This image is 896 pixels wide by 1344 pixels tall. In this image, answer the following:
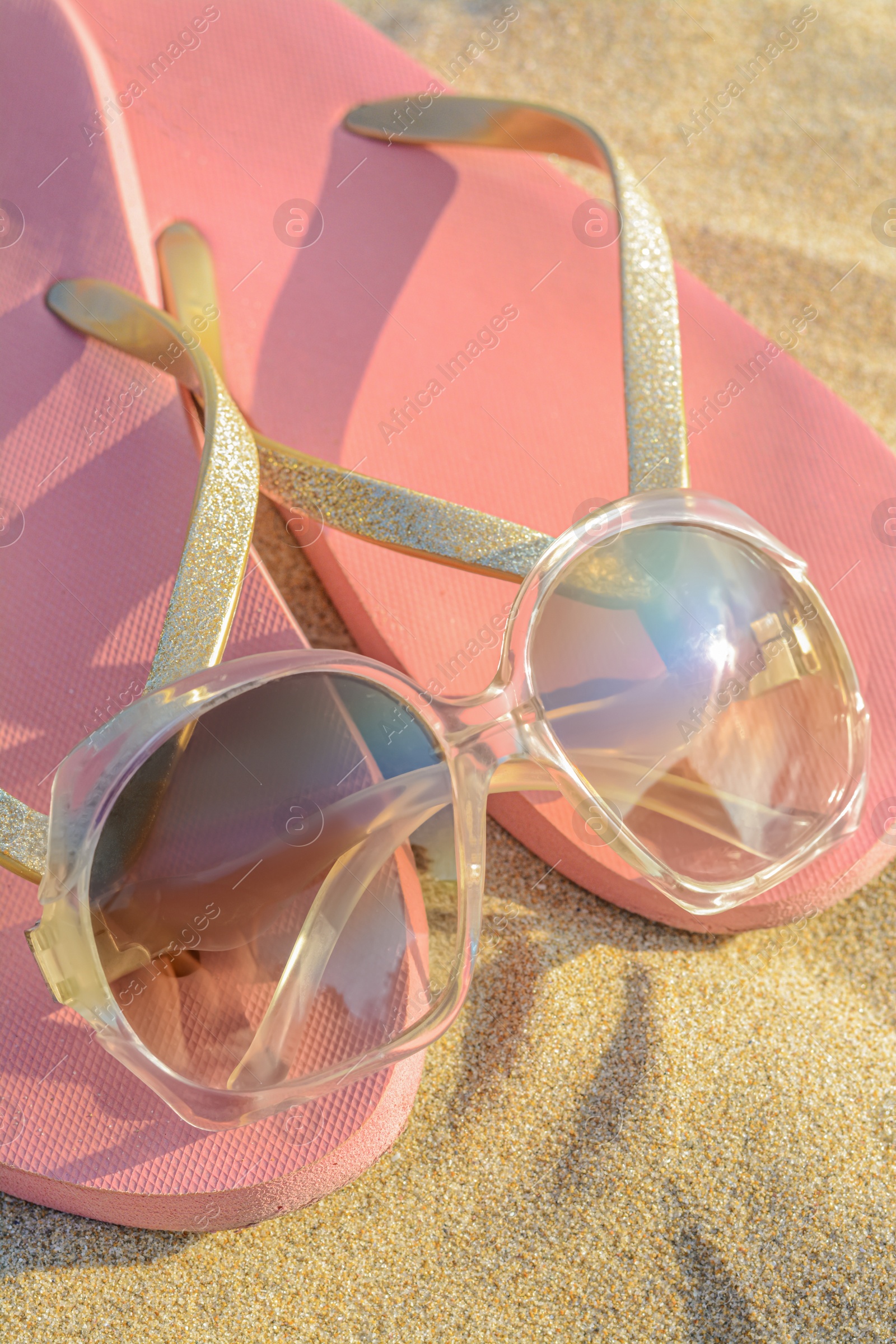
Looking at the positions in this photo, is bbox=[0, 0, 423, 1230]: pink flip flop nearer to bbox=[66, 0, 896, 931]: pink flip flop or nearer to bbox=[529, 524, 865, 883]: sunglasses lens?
bbox=[66, 0, 896, 931]: pink flip flop

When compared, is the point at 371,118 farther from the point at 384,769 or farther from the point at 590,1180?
the point at 590,1180

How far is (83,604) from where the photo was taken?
68 cm

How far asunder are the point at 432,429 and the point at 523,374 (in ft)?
0.31

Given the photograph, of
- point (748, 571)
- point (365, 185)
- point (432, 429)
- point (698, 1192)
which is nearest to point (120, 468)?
point (432, 429)

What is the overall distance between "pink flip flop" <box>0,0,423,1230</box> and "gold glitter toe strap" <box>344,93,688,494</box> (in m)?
0.25

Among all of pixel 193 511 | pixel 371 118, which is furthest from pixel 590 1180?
pixel 371 118

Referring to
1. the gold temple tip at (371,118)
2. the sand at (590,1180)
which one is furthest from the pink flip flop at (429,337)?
the sand at (590,1180)

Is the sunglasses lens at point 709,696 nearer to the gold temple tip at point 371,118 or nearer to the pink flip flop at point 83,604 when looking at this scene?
the pink flip flop at point 83,604

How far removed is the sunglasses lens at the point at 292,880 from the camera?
0.55 m

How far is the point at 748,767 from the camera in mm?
644

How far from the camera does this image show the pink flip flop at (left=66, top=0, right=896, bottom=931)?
759 mm

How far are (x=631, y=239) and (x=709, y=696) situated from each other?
0.37 meters

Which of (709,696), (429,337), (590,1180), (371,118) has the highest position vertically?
(371,118)

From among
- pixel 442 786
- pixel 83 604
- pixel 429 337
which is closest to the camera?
pixel 442 786
